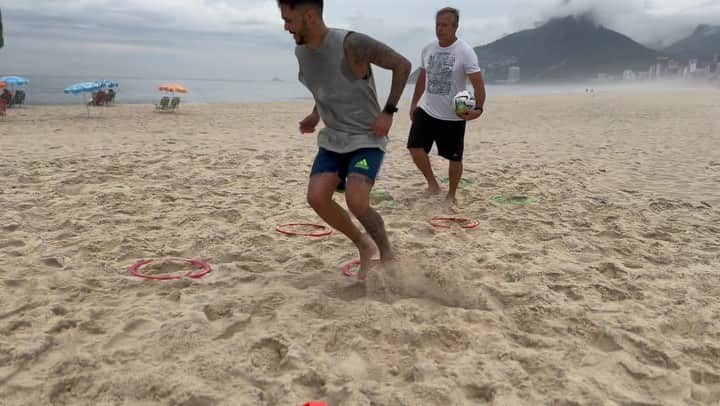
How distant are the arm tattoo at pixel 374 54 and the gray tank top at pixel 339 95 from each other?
58 mm

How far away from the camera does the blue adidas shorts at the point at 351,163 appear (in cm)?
355

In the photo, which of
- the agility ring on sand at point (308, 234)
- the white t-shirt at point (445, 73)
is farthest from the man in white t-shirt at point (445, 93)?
the agility ring on sand at point (308, 234)

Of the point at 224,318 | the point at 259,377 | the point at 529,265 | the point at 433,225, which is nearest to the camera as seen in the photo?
the point at 259,377

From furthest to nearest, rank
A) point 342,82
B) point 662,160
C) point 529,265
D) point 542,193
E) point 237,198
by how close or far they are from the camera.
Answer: point 662,160, point 542,193, point 237,198, point 529,265, point 342,82

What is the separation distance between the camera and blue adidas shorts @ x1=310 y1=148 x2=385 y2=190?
3551mm

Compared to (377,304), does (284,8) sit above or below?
above

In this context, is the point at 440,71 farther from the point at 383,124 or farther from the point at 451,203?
the point at 383,124

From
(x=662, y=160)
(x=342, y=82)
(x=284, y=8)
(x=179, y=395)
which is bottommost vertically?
(x=179, y=395)

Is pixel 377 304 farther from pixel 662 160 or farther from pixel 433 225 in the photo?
pixel 662 160

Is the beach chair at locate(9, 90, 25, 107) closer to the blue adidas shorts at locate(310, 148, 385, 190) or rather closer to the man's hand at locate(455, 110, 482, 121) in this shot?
the man's hand at locate(455, 110, 482, 121)

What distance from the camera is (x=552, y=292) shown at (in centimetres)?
357

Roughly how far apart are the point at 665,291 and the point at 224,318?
2.84 meters

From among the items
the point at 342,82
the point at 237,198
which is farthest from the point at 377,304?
the point at 237,198

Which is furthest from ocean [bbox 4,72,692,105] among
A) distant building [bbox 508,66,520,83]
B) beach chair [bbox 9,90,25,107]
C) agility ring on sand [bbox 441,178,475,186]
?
distant building [bbox 508,66,520,83]
